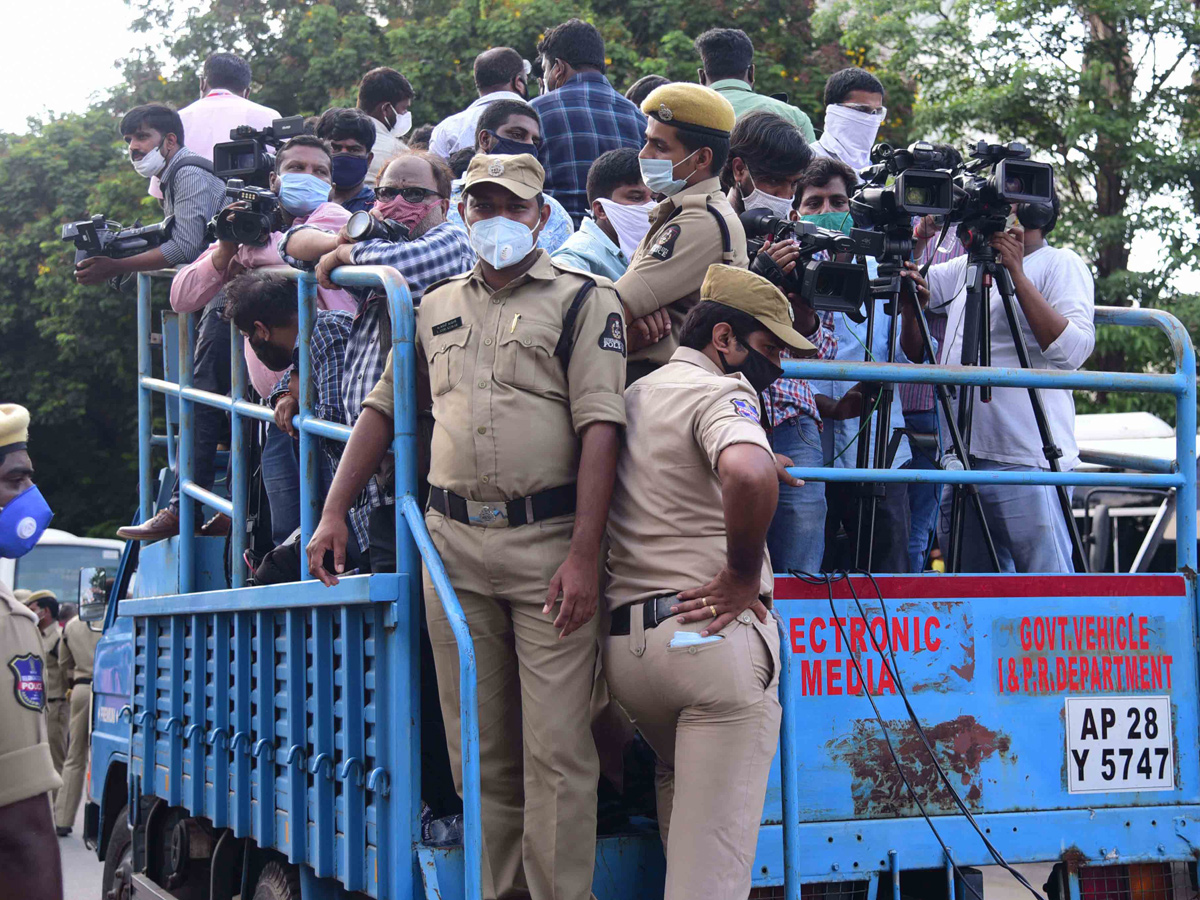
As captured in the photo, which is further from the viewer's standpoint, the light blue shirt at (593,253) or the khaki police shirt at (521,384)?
the light blue shirt at (593,253)

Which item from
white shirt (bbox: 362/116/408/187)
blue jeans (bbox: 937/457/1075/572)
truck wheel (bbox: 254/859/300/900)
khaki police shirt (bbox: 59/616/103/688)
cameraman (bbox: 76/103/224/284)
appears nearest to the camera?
truck wheel (bbox: 254/859/300/900)

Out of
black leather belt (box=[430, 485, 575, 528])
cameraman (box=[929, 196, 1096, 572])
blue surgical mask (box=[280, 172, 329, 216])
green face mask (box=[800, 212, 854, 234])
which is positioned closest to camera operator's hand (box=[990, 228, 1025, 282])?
cameraman (box=[929, 196, 1096, 572])

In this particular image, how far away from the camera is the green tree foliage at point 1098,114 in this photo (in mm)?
14859

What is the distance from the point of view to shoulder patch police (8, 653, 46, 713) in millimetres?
3500

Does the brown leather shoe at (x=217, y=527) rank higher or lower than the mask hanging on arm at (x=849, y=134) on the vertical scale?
lower

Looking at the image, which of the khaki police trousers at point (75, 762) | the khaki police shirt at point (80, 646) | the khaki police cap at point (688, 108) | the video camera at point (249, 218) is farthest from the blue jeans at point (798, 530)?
the khaki police shirt at point (80, 646)

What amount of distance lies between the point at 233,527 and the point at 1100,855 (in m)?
2.95

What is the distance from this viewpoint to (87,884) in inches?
354

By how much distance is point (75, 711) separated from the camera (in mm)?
12820

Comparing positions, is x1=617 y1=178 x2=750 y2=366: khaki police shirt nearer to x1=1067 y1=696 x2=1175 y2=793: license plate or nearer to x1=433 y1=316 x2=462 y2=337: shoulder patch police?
x1=433 y1=316 x2=462 y2=337: shoulder patch police

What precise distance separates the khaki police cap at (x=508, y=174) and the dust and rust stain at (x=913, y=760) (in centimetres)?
166

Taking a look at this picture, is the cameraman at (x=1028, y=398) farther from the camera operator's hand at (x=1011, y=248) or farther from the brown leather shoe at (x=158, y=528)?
the brown leather shoe at (x=158, y=528)

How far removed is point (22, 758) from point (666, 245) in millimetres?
2065

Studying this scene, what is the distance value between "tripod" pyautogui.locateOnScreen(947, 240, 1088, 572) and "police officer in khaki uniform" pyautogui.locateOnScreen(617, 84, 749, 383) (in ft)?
3.57
